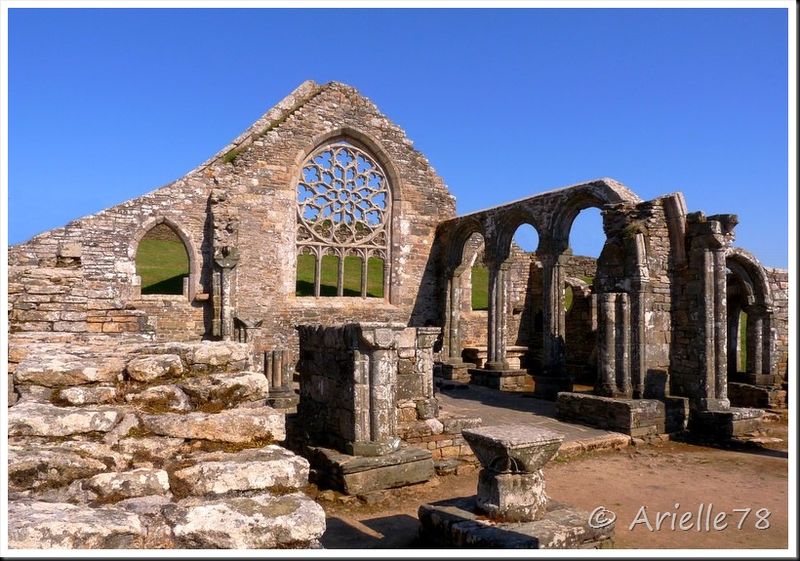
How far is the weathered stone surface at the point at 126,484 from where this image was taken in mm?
2490

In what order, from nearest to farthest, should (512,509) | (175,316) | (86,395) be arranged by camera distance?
1. (86,395)
2. (512,509)
3. (175,316)

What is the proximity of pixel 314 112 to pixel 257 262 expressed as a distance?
470 cm

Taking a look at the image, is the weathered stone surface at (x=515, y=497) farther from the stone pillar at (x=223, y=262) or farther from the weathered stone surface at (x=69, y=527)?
the stone pillar at (x=223, y=262)

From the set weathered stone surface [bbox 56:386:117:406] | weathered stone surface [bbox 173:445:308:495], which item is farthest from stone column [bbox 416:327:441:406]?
weathered stone surface [bbox 173:445:308:495]

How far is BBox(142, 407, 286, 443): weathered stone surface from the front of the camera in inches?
116

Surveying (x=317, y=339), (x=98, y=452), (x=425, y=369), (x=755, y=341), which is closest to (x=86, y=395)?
(x=98, y=452)

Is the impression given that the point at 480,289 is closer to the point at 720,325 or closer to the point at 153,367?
the point at 720,325

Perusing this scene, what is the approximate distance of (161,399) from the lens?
3186 mm

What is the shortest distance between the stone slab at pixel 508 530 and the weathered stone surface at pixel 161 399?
2510mm

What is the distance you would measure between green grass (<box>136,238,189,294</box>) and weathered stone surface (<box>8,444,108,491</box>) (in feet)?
69.4

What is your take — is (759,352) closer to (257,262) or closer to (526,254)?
(526,254)

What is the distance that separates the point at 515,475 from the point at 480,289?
24.1 m

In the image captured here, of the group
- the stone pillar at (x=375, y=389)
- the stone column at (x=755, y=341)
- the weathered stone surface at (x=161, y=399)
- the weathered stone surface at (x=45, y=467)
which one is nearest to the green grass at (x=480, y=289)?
the stone column at (x=755, y=341)

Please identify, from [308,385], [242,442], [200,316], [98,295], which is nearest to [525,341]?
[200,316]
